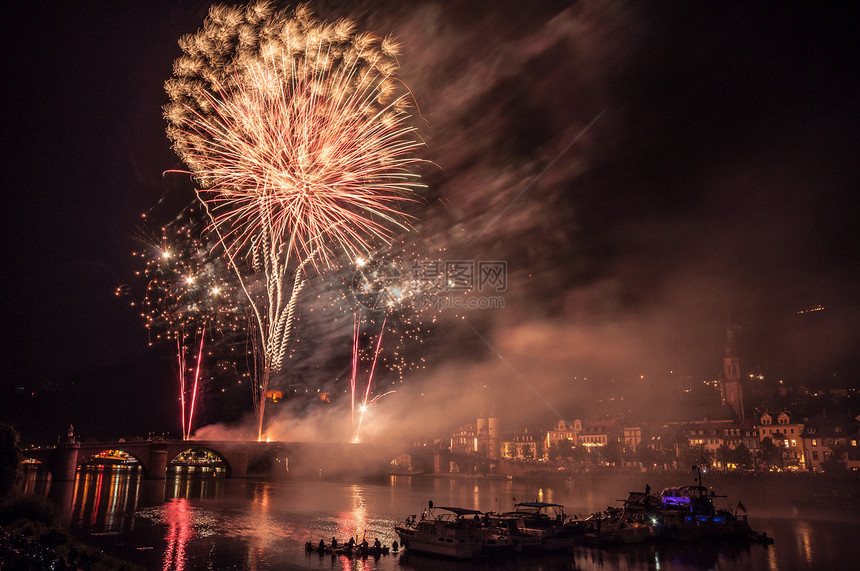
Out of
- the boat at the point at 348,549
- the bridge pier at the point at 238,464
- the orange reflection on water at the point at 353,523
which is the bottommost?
the orange reflection on water at the point at 353,523

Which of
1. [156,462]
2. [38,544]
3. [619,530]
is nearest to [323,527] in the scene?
[619,530]

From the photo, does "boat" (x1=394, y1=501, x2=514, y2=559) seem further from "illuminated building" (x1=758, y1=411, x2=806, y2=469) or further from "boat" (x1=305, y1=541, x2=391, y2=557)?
"illuminated building" (x1=758, y1=411, x2=806, y2=469)

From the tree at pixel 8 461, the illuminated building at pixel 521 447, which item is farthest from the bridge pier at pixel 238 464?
the illuminated building at pixel 521 447

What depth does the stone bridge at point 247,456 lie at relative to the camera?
64562 millimetres

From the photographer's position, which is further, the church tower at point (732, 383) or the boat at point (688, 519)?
the church tower at point (732, 383)

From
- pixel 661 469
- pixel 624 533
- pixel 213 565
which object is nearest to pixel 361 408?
pixel 661 469

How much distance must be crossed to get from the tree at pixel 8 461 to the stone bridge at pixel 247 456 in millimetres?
36849

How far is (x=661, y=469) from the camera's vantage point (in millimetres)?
113000

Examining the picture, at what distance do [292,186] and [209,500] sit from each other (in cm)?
3860

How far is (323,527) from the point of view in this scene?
4000cm

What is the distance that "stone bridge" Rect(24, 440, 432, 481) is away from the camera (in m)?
64.6

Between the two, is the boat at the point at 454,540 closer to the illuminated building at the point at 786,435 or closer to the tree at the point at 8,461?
the tree at the point at 8,461

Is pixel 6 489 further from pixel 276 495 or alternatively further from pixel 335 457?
pixel 335 457

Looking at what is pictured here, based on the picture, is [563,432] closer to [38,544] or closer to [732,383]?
[732,383]
